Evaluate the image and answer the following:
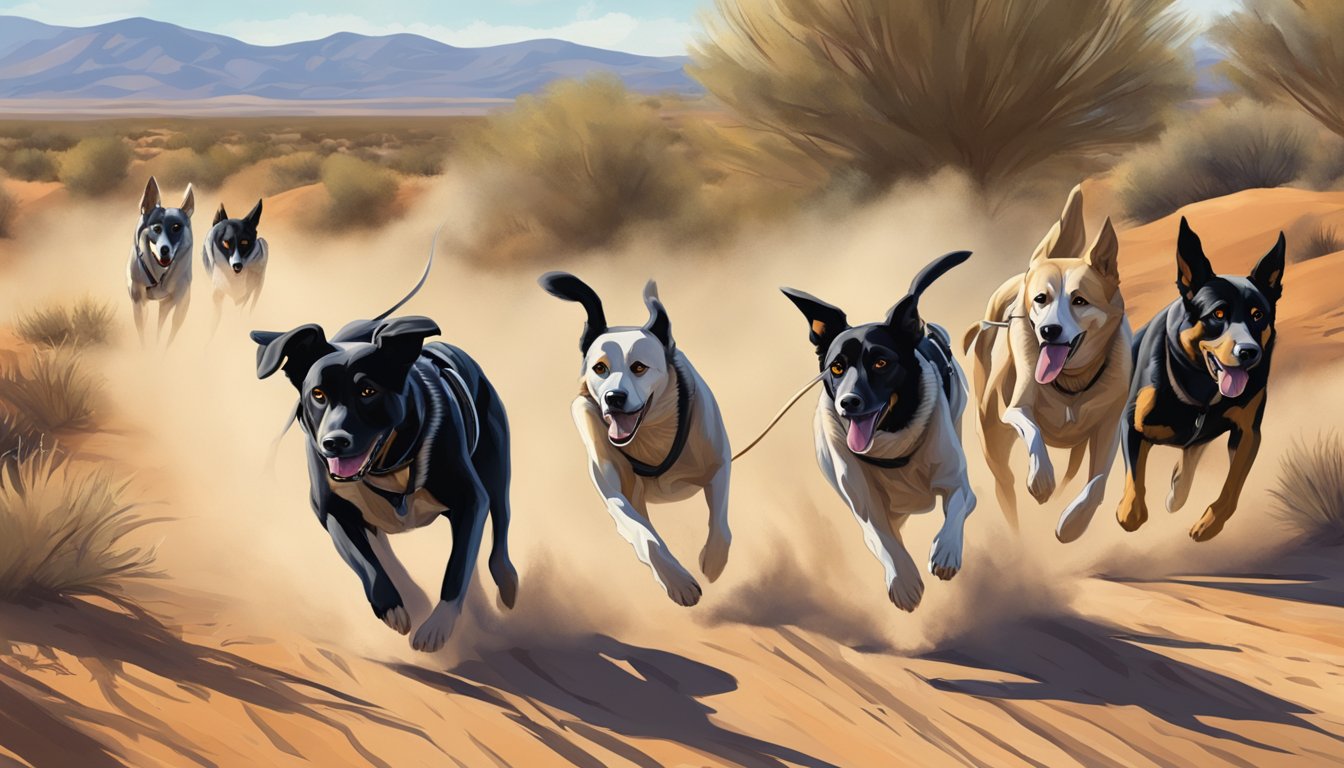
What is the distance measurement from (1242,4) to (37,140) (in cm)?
3700

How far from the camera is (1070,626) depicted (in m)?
6.93

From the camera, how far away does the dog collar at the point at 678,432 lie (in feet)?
19.1

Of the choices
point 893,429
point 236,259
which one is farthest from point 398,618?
point 236,259

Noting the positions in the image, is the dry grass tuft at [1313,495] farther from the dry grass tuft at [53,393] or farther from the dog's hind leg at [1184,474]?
the dry grass tuft at [53,393]

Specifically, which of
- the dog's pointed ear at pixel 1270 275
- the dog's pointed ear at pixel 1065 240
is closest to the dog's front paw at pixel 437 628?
the dog's pointed ear at pixel 1065 240

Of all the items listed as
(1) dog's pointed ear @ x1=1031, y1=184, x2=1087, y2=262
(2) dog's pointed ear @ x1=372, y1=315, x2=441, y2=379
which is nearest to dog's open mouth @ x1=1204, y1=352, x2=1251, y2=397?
(1) dog's pointed ear @ x1=1031, y1=184, x2=1087, y2=262

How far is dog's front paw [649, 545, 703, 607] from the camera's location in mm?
5398

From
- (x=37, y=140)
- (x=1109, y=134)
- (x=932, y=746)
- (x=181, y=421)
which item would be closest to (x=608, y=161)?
(x=1109, y=134)

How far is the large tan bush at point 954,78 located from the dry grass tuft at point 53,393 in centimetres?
757

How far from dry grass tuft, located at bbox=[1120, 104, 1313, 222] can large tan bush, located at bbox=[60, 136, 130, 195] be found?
22.0m

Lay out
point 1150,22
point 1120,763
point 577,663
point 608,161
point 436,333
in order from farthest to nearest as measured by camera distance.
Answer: point 608,161, point 1150,22, point 577,663, point 1120,763, point 436,333

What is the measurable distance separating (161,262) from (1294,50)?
13.3 meters

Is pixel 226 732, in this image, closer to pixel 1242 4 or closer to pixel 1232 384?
pixel 1232 384

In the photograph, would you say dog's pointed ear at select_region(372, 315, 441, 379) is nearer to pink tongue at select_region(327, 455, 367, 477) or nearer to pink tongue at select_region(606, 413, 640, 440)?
pink tongue at select_region(327, 455, 367, 477)
